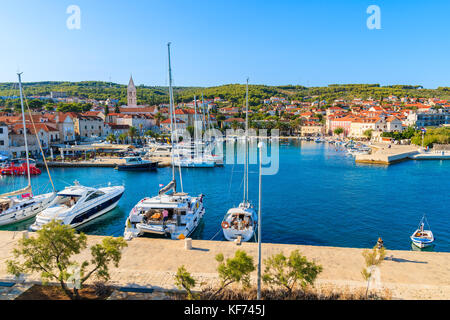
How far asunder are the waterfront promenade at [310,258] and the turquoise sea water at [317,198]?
3.83m

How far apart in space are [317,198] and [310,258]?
1431 centimetres

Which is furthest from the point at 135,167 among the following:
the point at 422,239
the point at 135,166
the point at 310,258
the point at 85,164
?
the point at 422,239

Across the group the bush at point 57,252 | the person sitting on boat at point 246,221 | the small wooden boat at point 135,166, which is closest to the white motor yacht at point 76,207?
the bush at point 57,252

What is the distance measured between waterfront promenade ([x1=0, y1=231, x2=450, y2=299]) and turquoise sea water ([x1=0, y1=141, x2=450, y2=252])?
383 centimetres

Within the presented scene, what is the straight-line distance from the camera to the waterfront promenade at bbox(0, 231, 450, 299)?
9703mm

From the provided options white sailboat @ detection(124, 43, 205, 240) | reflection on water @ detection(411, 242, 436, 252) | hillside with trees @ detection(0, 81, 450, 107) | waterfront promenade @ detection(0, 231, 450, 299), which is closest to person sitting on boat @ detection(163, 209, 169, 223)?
white sailboat @ detection(124, 43, 205, 240)

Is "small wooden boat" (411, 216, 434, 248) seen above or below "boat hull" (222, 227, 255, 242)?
below

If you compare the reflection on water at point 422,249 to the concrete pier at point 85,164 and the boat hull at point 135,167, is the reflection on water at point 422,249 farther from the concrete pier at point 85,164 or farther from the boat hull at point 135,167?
the concrete pier at point 85,164

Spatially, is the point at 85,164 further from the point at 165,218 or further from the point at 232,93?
the point at 232,93

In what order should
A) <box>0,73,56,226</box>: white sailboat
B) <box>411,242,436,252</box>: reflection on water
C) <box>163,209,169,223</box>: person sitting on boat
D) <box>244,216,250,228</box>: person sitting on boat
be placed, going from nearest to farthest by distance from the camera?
<box>411,242,436,252</box>: reflection on water
<box>244,216,250,228</box>: person sitting on boat
<box>163,209,169,223</box>: person sitting on boat
<box>0,73,56,226</box>: white sailboat

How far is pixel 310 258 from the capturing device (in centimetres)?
1202

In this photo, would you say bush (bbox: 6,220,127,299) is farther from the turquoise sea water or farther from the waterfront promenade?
the turquoise sea water

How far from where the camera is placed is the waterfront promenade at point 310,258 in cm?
970

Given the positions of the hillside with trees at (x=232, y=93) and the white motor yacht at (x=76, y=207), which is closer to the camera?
the white motor yacht at (x=76, y=207)
